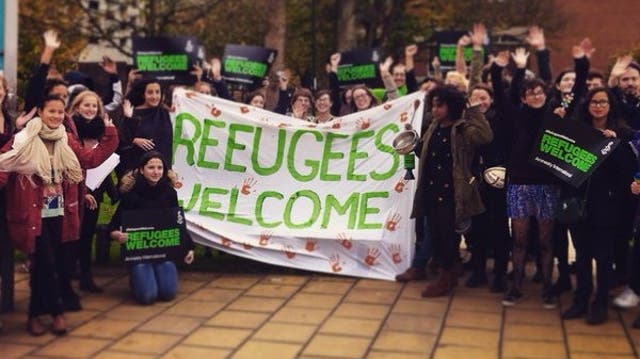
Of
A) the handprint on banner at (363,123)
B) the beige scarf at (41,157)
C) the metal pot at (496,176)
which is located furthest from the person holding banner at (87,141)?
the metal pot at (496,176)

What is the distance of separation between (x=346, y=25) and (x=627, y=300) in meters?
20.9

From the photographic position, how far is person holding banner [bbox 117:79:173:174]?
7586 mm

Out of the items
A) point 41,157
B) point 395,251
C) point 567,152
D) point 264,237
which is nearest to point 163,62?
point 264,237

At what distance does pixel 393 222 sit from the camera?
7.67m

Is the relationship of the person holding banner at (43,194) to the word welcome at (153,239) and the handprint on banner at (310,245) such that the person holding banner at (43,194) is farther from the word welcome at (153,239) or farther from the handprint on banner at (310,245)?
the handprint on banner at (310,245)

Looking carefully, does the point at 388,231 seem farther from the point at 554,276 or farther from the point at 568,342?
the point at 568,342

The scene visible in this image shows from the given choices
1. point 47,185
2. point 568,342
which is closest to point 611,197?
point 568,342

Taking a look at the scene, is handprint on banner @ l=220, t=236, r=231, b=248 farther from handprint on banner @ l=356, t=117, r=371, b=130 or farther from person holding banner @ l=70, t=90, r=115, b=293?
handprint on banner @ l=356, t=117, r=371, b=130

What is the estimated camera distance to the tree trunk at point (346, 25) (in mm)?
26422

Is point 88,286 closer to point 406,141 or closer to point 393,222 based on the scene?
point 393,222

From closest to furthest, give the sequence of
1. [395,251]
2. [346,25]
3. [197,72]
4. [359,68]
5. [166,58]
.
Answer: [395,251] → [197,72] → [166,58] → [359,68] → [346,25]

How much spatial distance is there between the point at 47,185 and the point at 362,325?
2492 mm

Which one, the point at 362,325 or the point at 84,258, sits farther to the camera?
the point at 84,258

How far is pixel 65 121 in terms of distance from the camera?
253 inches
